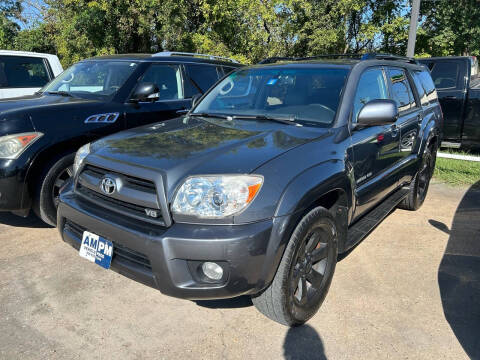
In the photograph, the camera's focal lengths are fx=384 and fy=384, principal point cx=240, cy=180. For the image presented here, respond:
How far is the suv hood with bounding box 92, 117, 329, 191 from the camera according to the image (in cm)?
220

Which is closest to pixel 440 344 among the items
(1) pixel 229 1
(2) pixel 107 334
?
(2) pixel 107 334

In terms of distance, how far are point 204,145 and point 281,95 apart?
111 centimetres

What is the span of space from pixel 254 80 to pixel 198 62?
1.88 metres

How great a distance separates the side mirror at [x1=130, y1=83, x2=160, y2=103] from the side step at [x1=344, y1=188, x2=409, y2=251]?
2599mm

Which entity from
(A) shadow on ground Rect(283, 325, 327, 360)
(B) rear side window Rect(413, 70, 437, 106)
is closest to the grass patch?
(B) rear side window Rect(413, 70, 437, 106)

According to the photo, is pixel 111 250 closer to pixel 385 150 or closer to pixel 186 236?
pixel 186 236

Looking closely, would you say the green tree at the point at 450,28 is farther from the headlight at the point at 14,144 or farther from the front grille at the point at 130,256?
the front grille at the point at 130,256

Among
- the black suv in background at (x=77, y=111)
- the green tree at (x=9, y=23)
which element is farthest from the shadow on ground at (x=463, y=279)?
the green tree at (x=9, y=23)

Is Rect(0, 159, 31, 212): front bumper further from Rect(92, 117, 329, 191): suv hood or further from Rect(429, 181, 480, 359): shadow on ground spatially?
Rect(429, 181, 480, 359): shadow on ground

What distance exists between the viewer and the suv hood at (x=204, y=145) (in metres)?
2.20

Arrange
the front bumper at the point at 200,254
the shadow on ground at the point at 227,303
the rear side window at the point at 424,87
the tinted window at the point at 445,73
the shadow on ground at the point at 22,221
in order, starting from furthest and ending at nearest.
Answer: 1. the tinted window at the point at 445,73
2. the rear side window at the point at 424,87
3. the shadow on ground at the point at 22,221
4. the shadow on ground at the point at 227,303
5. the front bumper at the point at 200,254

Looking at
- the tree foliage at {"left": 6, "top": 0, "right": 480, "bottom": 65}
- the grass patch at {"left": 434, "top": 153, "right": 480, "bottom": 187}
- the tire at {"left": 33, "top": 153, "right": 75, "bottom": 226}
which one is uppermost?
the tree foliage at {"left": 6, "top": 0, "right": 480, "bottom": 65}

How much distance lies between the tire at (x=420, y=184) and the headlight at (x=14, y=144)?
13.3ft

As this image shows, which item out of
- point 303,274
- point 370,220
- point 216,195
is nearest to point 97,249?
point 216,195
